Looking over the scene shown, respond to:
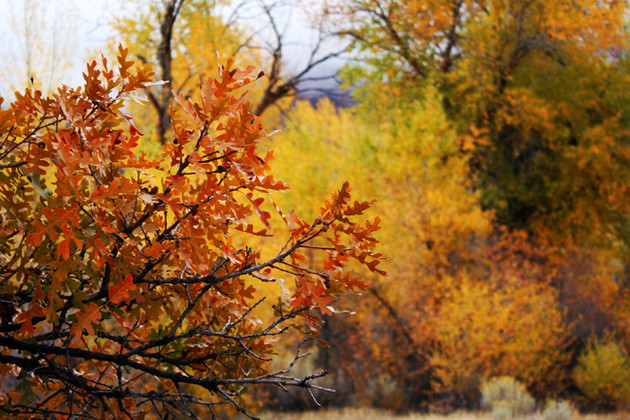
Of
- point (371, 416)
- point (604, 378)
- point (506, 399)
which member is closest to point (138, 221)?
point (506, 399)

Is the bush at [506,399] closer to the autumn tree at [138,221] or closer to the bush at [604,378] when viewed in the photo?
the bush at [604,378]

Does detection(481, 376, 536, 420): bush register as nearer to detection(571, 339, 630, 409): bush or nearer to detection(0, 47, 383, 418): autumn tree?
detection(571, 339, 630, 409): bush

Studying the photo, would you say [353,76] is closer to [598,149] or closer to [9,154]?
[598,149]

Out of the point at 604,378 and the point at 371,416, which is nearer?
the point at 371,416

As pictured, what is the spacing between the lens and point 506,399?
1109 centimetres

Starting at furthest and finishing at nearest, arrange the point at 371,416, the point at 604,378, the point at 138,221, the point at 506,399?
the point at 604,378
the point at 371,416
the point at 506,399
the point at 138,221

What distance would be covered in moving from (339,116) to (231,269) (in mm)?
37618

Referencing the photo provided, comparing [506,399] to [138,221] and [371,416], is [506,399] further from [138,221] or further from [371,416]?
[138,221]

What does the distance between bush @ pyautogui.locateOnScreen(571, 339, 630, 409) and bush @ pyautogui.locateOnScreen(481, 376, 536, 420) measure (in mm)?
2139

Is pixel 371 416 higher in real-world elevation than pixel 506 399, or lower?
lower

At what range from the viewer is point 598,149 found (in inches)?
701

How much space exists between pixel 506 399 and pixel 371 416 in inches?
101

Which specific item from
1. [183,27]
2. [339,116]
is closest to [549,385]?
[183,27]

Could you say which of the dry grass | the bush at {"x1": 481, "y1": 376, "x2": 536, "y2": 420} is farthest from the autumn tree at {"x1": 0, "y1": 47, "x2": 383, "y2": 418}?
the dry grass
